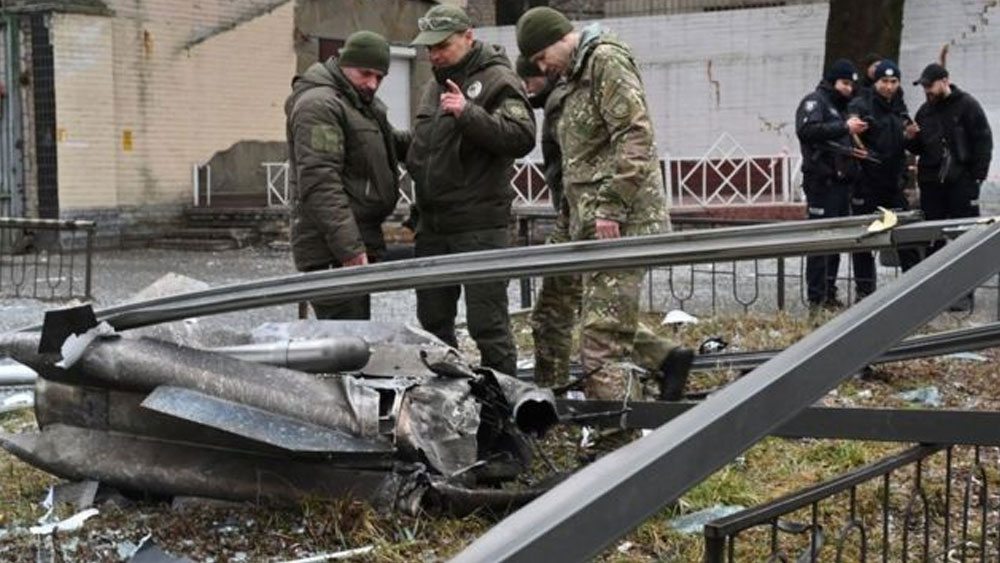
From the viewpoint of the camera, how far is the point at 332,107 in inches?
225

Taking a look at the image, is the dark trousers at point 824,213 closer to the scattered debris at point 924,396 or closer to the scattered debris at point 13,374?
the scattered debris at point 924,396

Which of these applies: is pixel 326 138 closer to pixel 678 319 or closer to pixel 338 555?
pixel 338 555

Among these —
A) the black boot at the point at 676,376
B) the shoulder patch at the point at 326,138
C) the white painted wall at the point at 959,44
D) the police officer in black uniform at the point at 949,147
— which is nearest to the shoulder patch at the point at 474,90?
the shoulder patch at the point at 326,138

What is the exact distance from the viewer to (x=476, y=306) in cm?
580

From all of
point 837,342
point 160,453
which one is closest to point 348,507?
point 160,453

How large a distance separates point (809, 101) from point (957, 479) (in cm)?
513

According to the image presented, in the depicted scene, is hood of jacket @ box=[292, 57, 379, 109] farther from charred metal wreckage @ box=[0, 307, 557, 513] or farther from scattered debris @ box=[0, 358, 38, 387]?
scattered debris @ box=[0, 358, 38, 387]

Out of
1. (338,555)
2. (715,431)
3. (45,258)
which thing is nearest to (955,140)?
(338,555)

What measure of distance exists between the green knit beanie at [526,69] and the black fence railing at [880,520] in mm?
2511

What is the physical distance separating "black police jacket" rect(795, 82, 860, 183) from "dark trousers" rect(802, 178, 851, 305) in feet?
0.17

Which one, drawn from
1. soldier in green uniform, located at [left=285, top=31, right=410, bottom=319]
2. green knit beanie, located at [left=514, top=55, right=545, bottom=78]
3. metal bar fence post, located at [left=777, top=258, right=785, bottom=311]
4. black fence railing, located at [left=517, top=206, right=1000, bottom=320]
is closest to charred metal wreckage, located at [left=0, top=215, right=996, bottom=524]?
soldier in green uniform, located at [left=285, top=31, right=410, bottom=319]

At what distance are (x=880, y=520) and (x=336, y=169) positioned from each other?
2798mm

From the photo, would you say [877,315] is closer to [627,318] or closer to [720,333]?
[627,318]

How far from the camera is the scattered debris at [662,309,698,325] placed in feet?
28.0
